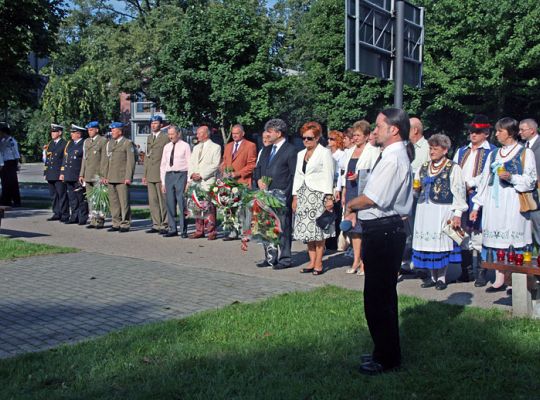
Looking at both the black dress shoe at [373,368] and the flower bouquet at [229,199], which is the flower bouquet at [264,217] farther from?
the black dress shoe at [373,368]

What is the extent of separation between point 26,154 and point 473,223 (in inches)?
2718

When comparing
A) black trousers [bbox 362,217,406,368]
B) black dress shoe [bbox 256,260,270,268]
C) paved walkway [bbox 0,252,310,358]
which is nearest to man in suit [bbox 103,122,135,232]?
paved walkway [bbox 0,252,310,358]

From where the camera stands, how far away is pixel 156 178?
43.5ft

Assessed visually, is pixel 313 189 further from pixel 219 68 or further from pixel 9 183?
pixel 219 68

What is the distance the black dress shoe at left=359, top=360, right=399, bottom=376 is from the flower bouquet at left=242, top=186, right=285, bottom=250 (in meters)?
4.40

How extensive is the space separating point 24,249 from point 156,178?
123 inches

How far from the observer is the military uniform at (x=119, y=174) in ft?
44.2

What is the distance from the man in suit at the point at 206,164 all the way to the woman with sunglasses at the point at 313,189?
3.21 meters

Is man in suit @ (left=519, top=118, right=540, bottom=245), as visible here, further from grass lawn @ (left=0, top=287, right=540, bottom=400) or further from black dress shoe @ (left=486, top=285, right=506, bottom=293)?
grass lawn @ (left=0, top=287, right=540, bottom=400)

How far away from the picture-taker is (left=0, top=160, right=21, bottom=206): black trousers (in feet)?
61.9

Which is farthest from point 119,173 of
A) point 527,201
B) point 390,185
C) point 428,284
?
point 390,185

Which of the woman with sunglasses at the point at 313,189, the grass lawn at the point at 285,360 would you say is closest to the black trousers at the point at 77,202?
the woman with sunglasses at the point at 313,189

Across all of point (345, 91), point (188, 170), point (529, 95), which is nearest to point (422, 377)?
point (188, 170)

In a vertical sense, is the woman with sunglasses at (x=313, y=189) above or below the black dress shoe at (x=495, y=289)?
above
